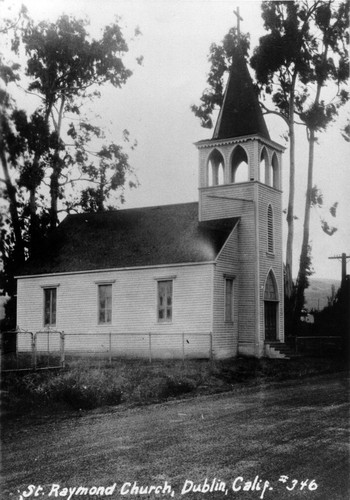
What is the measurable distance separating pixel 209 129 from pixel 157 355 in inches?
577

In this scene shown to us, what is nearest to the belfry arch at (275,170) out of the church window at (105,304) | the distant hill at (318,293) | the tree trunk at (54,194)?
the church window at (105,304)

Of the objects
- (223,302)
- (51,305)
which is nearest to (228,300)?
(223,302)

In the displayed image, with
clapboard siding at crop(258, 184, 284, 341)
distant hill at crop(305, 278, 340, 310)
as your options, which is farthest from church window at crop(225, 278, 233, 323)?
distant hill at crop(305, 278, 340, 310)

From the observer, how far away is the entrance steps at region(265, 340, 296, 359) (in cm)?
2767

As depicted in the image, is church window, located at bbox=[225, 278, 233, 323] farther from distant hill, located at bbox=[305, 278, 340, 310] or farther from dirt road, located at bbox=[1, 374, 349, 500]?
distant hill, located at bbox=[305, 278, 340, 310]

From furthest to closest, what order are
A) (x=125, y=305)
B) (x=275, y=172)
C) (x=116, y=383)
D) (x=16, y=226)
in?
1. (x=16, y=226)
2. (x=275, y=172)
3. (x=125, y=305)
4. (x=116, y=383)

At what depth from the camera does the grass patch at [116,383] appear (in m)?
15.0

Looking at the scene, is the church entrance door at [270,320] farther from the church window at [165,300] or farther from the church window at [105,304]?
the church window at [105,304]

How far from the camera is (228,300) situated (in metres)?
27.2

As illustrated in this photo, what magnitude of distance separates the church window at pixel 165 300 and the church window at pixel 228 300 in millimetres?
2138

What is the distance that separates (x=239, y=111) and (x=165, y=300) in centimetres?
886

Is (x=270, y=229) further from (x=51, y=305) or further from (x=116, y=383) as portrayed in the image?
(x=116, y=383)

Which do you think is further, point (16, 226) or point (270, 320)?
point (16, 226)

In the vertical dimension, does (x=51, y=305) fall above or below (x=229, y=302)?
below
